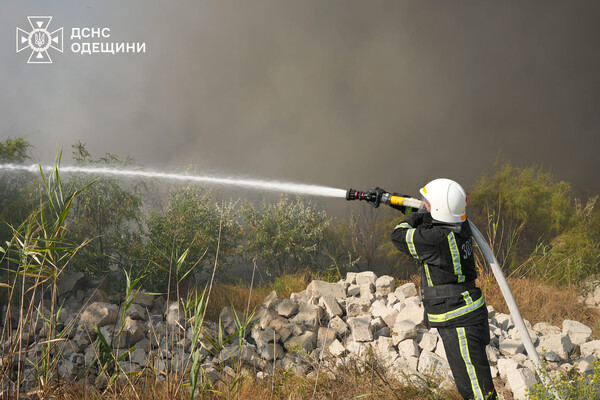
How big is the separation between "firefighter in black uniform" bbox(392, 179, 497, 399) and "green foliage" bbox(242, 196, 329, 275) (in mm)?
4959

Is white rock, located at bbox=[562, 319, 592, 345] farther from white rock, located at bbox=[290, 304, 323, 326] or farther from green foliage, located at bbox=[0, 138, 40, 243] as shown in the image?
green foliage, located at bbox=[0, 138, 40, 243]

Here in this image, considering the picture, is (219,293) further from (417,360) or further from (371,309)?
(417,360)

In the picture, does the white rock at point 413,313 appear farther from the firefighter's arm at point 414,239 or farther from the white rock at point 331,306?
the firefighter's arm at point 414,239

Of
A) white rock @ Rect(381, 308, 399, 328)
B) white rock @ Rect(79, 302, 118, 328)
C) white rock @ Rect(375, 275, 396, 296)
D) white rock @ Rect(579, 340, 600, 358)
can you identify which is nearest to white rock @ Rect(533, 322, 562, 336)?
white rock @ Rect(579, 340, 600, 358)

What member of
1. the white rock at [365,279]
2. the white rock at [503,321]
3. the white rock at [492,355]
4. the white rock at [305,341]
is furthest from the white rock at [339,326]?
the white rock at [503,321]

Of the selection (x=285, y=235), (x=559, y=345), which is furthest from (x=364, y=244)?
(x=559, y=345)

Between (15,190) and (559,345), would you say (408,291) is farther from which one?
(15,190)

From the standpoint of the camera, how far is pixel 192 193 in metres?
7.80

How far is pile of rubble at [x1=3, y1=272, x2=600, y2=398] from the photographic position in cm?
425

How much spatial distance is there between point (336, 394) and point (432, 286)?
1104 millimetres

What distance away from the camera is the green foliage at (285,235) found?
8.19 metres

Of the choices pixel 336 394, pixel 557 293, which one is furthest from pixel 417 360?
pixel 557 293

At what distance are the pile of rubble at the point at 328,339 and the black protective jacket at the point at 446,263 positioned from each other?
809 mm

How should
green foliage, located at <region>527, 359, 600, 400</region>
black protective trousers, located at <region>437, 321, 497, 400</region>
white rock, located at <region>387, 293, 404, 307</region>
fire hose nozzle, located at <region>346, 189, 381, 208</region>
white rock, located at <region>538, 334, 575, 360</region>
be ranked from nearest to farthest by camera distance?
green foliage, located at <region>527, 359, 600, 400</region>
black protective trousers, located at <region>437, 321, 497, 400</region>
fire hose nozzle, located at <region>346, 189, 381, 208</region>
white rock, located at <region>538, 334, 575, 360</region>
white rock, located at <region>387, 293, 404, 307</region>
